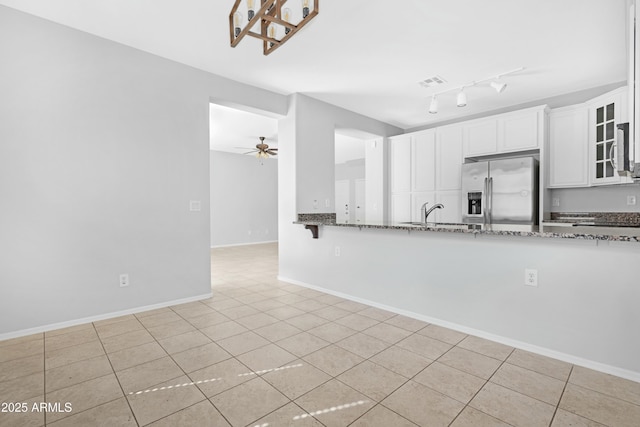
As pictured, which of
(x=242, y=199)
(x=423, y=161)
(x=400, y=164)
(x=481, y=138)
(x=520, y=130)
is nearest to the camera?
(x=520, y=130)

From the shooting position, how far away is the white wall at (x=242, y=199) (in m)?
8.06

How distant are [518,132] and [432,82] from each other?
1424 mm

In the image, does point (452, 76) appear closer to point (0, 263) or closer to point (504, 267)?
point (504, 267)

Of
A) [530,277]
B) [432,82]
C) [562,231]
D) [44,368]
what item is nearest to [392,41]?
[432,82]

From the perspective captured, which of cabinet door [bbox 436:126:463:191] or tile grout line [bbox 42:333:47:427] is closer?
tile grout line [bbox 42:333:47:427]

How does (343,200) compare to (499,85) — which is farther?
(343,200)

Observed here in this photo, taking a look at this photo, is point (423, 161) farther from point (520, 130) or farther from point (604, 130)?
point (604, 130)

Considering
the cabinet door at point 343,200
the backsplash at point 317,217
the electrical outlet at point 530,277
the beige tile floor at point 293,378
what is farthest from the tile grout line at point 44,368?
the cabinet door at point 343,200

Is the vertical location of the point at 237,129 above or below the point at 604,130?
above

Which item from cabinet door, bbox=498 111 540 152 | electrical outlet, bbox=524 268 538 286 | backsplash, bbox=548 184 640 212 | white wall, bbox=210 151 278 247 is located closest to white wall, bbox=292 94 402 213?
cabinet door, bbox=498 111 540 152

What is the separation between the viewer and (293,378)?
6.06 ft

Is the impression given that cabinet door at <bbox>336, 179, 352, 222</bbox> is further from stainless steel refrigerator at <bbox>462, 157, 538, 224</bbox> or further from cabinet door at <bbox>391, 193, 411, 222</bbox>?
stainless steel refrigerator at <bbox>462, 157, 538, 224</bbox>

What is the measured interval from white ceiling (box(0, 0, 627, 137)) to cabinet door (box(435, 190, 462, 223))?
1492mm

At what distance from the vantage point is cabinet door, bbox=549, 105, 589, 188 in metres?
3.75
